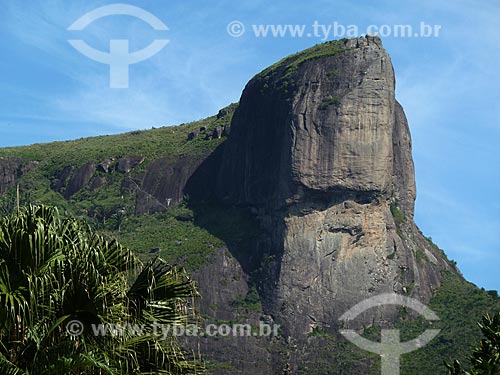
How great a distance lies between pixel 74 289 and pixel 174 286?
1697 mm

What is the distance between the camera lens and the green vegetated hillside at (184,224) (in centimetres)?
10612

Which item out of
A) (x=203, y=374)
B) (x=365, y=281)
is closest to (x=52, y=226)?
(x=203, y=374)

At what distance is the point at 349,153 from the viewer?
385ft

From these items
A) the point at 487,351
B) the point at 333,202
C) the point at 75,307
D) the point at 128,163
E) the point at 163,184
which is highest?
the point at 128,163

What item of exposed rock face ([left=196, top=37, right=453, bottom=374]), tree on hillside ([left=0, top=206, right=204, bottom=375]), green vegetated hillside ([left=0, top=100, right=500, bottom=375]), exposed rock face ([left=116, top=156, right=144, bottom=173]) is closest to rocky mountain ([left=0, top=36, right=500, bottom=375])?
exposed rock face ([left=196, top=37, right=453, bottom=374])

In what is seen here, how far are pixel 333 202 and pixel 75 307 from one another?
10135cm

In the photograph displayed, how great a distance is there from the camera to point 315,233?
116m

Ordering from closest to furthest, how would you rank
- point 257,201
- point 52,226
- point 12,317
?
point 12,317 < point 52,226 < point 257,201

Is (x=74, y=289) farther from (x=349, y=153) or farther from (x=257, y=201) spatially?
(x=257, y=201)

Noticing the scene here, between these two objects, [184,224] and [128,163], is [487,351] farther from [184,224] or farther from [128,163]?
[128,163]

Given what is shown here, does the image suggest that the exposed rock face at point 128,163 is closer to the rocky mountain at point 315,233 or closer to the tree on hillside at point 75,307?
the rocky mountain at point 315,233

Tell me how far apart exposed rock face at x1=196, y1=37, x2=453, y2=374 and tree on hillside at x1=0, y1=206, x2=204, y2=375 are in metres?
94.6

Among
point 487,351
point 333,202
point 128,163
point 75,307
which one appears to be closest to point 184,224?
point 128,163

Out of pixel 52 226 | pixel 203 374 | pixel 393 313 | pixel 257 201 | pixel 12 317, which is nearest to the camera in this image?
pixel 12 317
